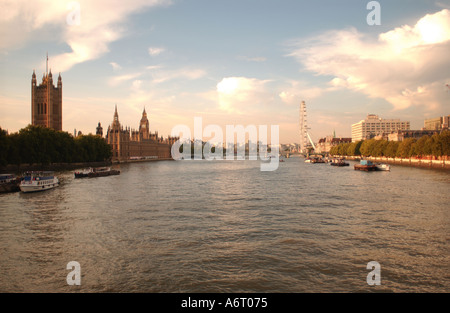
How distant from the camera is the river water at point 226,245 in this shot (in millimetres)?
13383

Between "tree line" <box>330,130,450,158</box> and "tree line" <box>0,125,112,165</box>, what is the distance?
9676cm

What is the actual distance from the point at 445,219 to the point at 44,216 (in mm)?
30404

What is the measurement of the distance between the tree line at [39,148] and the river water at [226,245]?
4029 centimetres

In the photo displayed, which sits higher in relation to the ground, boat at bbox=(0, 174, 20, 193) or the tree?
the tree

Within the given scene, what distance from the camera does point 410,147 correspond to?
4242 inches

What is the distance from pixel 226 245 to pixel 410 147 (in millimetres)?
108151

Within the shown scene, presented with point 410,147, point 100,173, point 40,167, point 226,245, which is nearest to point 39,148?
point 40,167

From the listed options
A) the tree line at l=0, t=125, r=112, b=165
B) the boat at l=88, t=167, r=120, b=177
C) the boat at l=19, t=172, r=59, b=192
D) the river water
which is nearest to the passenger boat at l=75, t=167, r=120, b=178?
the boat at l=88, t=167, r=120, b=177

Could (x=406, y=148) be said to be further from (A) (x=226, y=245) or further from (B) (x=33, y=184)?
(A) (x=226, y=245)

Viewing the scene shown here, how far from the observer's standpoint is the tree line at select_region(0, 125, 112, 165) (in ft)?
217

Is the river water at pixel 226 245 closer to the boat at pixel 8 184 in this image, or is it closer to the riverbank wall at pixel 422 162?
the boat at pixel 8 184

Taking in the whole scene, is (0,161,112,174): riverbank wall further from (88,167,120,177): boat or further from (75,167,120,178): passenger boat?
(88,167,120,177): boat

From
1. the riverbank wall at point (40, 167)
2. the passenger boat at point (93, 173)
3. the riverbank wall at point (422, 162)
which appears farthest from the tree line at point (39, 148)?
the riverbank wall at point (422, 162)

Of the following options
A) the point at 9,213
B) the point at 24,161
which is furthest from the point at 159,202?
the point at 24,161
